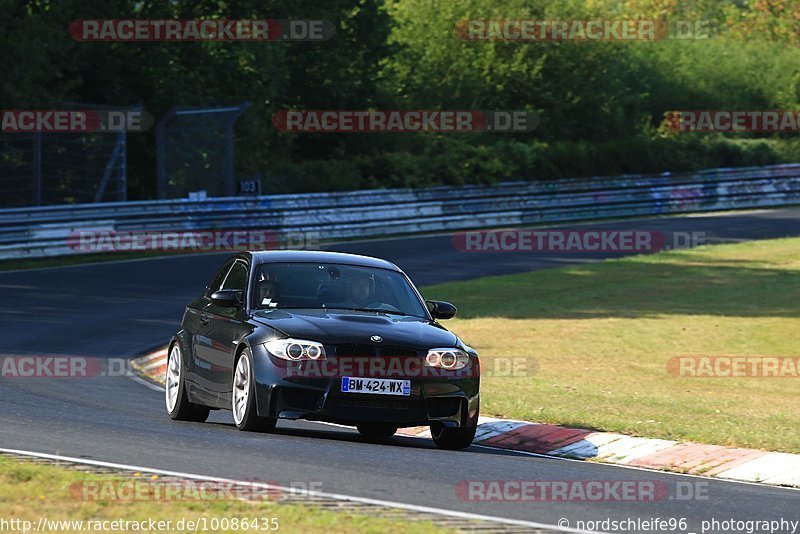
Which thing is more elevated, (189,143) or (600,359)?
(189,143)

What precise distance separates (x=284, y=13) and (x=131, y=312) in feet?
70.6

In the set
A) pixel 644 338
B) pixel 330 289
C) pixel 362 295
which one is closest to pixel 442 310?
pixel 362 295

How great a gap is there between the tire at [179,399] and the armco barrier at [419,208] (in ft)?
50.7

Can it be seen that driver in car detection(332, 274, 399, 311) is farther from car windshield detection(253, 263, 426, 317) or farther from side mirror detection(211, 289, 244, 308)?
side mirror detection(211, 289, 244, 308)

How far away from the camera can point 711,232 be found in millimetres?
39438

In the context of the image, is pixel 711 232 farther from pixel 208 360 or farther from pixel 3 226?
pixel 208 360

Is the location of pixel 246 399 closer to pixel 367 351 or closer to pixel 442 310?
pixel 367 351

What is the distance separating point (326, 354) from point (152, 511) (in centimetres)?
358

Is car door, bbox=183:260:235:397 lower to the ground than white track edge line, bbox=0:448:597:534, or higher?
higher

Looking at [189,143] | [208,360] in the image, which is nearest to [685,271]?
[189,143]

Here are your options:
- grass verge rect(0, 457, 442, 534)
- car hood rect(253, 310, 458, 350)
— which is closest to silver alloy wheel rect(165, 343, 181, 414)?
car hood rect(253, 310, 458, 350)

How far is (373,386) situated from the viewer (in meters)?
10.9

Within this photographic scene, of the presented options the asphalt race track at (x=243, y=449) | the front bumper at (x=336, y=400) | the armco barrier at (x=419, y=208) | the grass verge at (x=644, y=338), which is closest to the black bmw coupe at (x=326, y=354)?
the front bumper at (x=336, y=400)

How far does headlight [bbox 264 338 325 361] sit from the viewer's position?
10844mm
